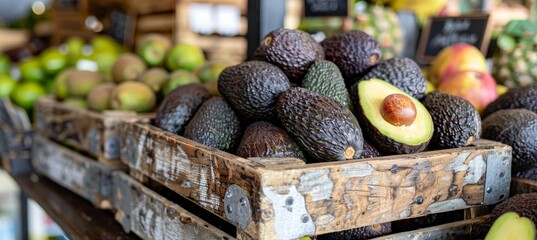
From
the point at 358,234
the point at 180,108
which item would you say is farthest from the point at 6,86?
the point at 358,234

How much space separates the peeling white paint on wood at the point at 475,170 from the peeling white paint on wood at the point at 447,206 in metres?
0.04

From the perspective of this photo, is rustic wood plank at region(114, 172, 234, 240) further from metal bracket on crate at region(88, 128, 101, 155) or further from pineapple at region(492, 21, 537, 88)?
pineapple at region(492, 21, 537, 88)

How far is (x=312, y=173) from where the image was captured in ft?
2.51

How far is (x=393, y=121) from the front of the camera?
2.95 feet

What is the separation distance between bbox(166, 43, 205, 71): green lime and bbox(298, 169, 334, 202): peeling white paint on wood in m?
1.02

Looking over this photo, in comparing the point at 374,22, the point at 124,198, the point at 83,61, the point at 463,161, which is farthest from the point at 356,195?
the point at 83,61

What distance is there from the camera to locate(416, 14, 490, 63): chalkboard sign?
6.22 feet

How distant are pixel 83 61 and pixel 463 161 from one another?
71.7 inches

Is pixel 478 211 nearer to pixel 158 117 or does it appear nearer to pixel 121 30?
pixel 158 117

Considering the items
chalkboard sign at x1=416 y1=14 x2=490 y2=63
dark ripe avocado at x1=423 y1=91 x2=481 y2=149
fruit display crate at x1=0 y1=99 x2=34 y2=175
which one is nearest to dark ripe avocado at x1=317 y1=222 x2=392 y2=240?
dark ripe avocado at x1=423 y1=91 x2=481 y2=149

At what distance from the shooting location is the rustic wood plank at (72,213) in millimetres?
1304

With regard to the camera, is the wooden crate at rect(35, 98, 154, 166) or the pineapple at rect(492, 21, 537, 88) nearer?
the wooden crate at rect(35, 98, 154, 166)

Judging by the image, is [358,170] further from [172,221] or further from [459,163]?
[172,221]

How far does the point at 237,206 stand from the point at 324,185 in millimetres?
137
